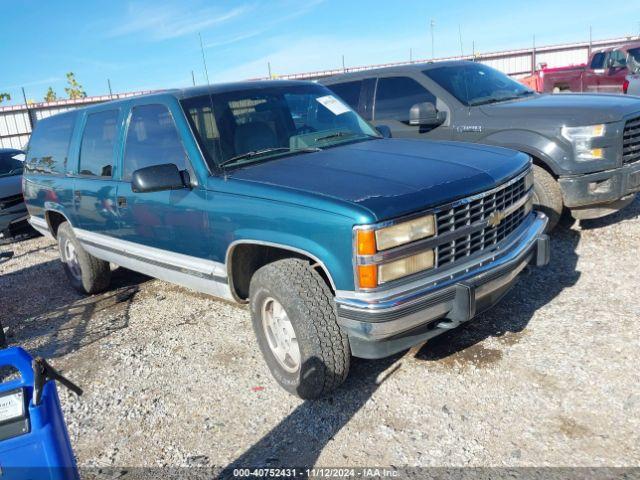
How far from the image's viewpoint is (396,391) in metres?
3.21

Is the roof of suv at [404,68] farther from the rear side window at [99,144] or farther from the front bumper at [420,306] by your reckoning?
the front bumper at [420,306]

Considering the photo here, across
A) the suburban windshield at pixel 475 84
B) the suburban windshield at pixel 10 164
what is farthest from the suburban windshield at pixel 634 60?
the suburban windshield at pixel 10 164

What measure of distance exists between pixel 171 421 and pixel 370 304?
1464mm

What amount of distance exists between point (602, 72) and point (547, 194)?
755cm

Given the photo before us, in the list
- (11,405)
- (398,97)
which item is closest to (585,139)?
(398,97)

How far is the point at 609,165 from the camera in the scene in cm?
505

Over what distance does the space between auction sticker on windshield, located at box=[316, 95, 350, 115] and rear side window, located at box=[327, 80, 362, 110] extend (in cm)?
210

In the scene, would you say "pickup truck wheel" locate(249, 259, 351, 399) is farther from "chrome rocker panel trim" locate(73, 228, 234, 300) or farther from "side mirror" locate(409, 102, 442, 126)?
"side mirror" locate(409, 102, 442, 126)

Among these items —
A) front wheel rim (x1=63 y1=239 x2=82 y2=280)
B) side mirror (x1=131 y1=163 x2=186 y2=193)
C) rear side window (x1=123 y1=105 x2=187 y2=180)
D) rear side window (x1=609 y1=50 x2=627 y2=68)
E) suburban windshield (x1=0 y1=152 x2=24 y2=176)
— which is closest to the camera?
side mirror (x1=131 y1=163 x2=186 y2=193)

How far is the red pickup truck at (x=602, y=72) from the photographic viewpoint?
417 inches

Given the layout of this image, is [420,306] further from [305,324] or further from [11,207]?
[11,207]

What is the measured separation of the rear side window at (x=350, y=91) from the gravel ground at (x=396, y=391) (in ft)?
9.79

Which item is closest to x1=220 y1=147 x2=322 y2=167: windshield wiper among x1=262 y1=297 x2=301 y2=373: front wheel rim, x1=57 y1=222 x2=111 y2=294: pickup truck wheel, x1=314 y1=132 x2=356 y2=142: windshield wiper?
x1=314 y1=132 x2=356 y2=142: windshield wiper

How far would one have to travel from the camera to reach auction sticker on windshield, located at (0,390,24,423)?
A: 5.63 feet
